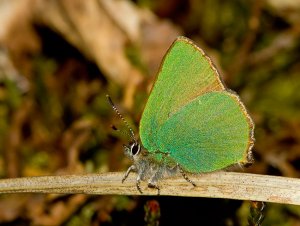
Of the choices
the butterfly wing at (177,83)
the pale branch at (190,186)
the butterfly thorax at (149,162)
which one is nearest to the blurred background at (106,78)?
the butterfly thorax at (149,162)

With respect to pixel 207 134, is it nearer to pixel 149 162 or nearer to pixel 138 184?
pixel 149 162

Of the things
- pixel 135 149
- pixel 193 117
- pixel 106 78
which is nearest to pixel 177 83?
pixel 193 117

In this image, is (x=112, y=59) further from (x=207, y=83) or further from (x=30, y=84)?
(x=207, y=83)

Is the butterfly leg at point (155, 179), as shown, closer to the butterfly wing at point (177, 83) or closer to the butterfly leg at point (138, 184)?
the butterfly leg at point (138, 184)

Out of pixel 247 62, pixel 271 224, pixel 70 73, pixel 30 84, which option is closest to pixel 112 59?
pixel 70 73

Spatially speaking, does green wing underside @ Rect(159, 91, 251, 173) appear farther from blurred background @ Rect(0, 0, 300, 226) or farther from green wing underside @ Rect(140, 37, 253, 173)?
blurred background @ Rect(0, 0, 300, 226)
